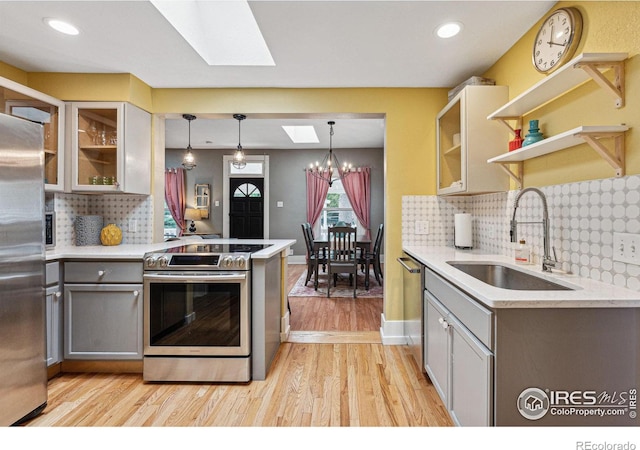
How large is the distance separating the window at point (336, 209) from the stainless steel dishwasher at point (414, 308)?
14.2 ft

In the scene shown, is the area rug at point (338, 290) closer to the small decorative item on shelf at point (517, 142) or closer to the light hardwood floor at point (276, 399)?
the light hardwood floor at point (276, 399)

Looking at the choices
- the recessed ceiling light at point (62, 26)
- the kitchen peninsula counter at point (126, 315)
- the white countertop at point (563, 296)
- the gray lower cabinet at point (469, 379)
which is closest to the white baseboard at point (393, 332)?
the kitchen peninsula counter at point (126, 315)

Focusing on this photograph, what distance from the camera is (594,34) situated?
150cm

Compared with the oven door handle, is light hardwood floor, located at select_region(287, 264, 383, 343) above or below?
below

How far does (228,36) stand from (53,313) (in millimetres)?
2311

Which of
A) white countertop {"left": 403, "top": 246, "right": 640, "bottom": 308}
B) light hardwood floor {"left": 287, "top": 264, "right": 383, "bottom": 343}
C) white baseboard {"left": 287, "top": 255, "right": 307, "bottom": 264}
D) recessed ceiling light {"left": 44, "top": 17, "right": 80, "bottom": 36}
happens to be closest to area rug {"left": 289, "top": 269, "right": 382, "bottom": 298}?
A: light hardwood floor {"left": 287, "top": 264, "right": 383, "bottom": 343}

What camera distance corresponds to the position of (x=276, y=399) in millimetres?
2037

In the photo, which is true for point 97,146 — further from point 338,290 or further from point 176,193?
point 176,193

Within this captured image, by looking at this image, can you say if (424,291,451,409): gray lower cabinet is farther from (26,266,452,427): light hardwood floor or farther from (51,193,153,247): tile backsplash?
(51,193,153,247): tile backsplash

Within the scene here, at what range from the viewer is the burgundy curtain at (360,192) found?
682cm

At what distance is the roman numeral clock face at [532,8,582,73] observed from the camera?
5.24 feet

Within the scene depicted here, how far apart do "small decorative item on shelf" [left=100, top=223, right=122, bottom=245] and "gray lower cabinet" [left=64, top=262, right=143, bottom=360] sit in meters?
0.54

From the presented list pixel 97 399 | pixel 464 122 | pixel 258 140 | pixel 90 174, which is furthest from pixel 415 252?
Result: pixel 258 140
